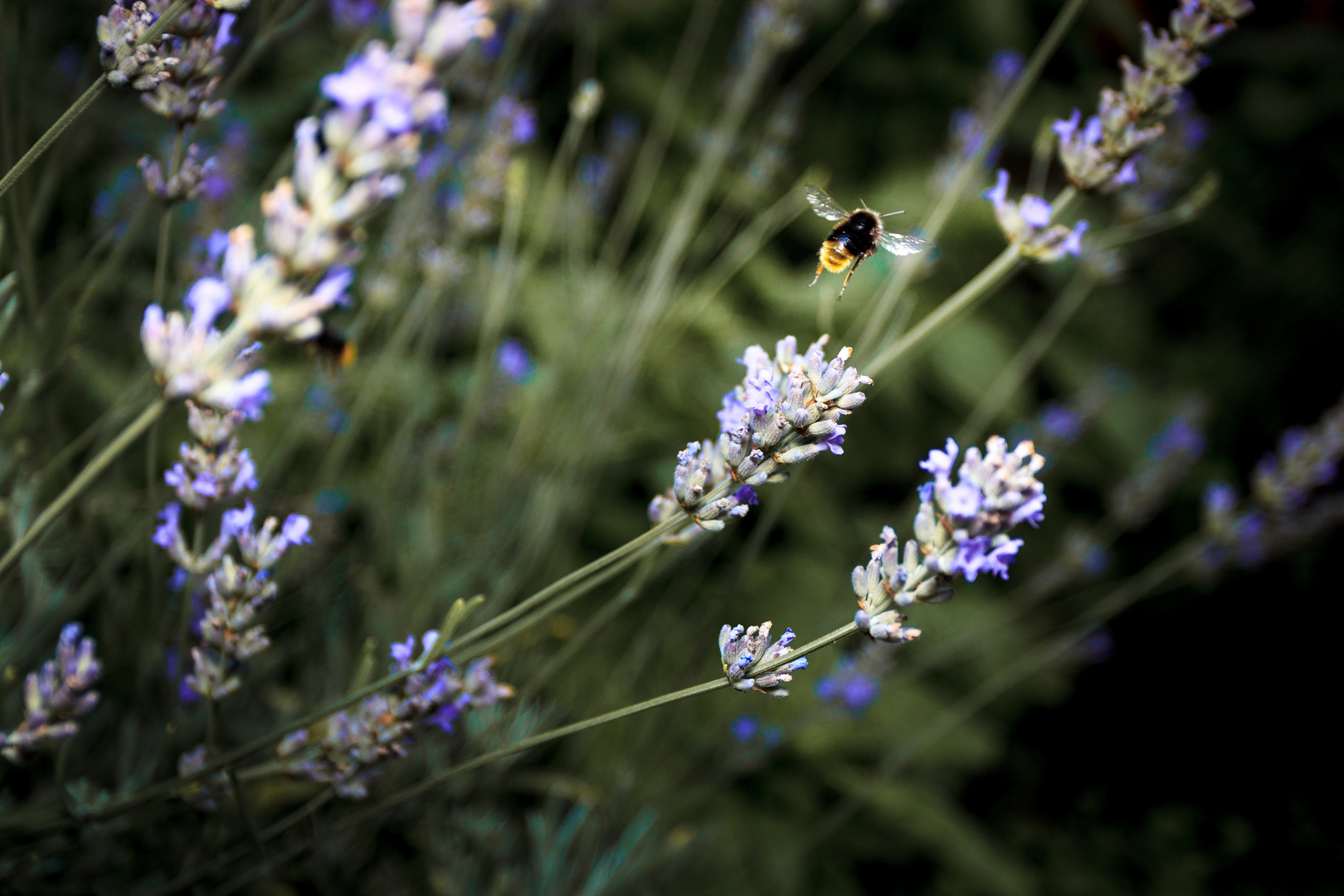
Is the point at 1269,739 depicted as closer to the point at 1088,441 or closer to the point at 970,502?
the point at 1088,441

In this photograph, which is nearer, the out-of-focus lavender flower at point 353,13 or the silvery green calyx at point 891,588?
the silvery green calyx at point 891,588

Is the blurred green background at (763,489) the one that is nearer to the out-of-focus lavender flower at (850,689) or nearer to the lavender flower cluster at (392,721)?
the out-of-focus lavender flower at (850,689)

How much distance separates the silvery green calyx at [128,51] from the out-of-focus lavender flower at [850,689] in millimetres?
1375

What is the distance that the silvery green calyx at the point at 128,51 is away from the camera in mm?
573

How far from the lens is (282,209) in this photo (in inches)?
17.2

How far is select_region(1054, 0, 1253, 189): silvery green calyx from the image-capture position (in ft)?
2.77

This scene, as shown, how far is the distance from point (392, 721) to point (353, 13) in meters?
1.30

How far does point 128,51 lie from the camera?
0.58 metres

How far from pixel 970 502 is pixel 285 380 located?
174cm

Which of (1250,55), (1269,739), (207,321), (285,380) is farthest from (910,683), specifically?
(1250,55)

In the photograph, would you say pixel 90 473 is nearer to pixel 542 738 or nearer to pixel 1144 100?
pixel 542 738

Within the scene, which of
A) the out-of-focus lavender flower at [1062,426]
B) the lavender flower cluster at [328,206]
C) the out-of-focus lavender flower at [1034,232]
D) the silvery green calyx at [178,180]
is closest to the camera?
the lavender flower cluster at [328,206]

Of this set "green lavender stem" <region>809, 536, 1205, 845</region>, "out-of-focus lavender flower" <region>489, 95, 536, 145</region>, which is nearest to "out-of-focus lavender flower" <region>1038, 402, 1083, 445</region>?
"green lavender stem" <region>809, 536, 1205, 845</region>

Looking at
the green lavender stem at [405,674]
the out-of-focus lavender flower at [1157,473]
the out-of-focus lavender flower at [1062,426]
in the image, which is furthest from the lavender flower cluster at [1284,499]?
the green lavender stem at [405,674]
